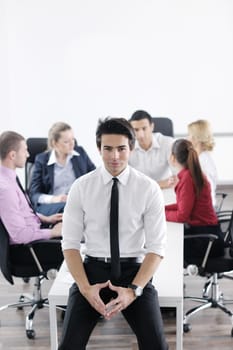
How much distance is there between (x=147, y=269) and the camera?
2188 millimetres

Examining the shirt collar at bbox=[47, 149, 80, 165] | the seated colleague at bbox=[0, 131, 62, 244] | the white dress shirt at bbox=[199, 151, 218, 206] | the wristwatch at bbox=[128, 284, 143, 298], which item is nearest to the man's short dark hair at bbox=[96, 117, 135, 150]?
the wristwatch at bbox=[128, 284, 143, 298]

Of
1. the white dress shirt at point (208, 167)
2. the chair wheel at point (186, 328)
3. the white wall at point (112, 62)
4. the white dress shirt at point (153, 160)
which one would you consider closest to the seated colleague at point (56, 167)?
the white dress shirt at point (153, 160)

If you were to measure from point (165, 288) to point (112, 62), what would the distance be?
11.6ft

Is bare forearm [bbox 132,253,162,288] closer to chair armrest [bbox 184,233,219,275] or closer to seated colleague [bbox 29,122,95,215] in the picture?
chair armrest [bbox 184,233,219,275]

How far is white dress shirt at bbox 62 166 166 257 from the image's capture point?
2270mm

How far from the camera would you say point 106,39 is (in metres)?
5.25

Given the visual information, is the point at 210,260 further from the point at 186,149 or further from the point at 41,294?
the point at 41,294

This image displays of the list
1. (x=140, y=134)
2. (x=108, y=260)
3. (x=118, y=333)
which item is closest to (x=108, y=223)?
(x=108, y=260)

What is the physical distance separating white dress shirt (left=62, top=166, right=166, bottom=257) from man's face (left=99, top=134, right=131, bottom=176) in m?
0.05

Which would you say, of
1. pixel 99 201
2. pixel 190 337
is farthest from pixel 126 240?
pixel 190 337

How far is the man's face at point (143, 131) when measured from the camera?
12.3 feet

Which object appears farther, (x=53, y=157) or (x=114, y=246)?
(x=53, y=157)

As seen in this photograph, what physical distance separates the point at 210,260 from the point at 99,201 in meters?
0.93

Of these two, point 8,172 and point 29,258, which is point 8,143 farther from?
point 29,258
